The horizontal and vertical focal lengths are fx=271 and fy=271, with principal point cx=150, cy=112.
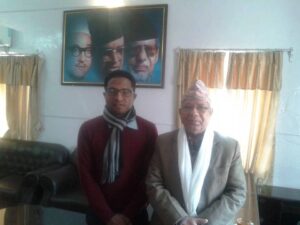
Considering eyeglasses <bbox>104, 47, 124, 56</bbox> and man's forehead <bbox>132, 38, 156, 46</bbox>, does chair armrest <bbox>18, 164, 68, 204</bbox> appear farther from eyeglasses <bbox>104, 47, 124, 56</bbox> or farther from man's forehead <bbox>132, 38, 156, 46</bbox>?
man's forehead <bbox>132, 38, 156, 46</bbox>

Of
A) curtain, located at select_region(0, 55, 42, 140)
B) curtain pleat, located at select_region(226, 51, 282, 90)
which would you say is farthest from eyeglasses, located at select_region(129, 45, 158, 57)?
curtain, located at select_region(0, 55, 42, 140)

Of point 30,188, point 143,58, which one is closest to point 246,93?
point 143,58

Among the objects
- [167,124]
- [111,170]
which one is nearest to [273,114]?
[167,124]

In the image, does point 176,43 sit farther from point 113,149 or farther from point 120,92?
point 113,149

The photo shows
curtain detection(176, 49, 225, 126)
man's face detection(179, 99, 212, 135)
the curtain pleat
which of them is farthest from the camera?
curtain detection(176, 49, 225, 126)

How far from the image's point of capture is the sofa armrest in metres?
2.77

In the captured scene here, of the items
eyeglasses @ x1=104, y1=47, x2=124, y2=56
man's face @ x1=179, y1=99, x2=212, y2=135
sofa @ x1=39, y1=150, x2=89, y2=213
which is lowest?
sofa @ x1=39, y1=150, x2=89, y2=213

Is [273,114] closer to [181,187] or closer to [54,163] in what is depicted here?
[181,187]

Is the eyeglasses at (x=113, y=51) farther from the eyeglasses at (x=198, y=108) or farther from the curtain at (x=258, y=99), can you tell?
the eyeglasses at (x=198, y=108)

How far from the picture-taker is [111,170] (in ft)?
5.04

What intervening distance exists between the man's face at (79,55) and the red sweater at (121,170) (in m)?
2.10

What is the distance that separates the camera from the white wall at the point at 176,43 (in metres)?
2.94

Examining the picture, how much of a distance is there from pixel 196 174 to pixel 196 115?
310 millimetres

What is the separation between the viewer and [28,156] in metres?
3.49
